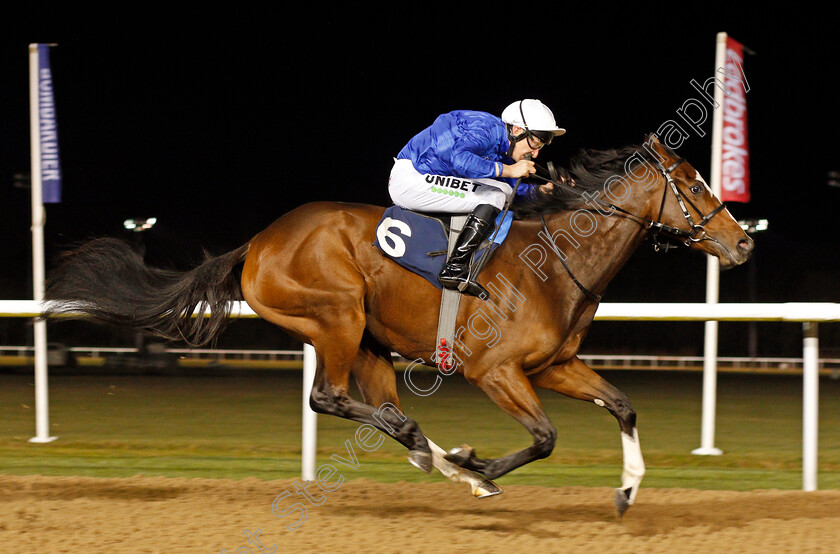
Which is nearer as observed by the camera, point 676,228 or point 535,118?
point 676,228

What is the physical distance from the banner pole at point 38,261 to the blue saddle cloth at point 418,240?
123 inches

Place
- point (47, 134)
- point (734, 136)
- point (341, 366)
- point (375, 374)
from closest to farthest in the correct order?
1. point (341, 366)
2. point (375, 374)
3. point (734, 136)
4. point (47, 134)

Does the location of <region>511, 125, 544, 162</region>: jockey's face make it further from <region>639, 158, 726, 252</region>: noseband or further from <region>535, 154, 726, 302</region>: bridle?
<region>639, 158, 726, 252</region>: noseband

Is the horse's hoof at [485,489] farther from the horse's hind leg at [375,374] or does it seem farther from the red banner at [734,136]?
the red banner at [734,136]

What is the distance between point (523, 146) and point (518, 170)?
299 mm

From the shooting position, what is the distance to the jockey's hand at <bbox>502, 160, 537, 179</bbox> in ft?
12.6

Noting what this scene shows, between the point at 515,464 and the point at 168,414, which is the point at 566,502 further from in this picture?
the point at 168,414

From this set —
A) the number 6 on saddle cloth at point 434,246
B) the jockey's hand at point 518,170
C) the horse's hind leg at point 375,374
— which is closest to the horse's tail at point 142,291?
the horse's hind leg at point 375,374

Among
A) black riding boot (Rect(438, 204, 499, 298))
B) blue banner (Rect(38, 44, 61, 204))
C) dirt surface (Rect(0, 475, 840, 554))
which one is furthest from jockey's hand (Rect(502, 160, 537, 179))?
blue banner (Rect(38, 44, 61, 204))

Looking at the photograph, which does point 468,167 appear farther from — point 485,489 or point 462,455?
point 485,489

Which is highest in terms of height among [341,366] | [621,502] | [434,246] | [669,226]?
[669,226]

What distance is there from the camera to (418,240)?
3906mm

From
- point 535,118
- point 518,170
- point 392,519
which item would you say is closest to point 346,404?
point 392,519

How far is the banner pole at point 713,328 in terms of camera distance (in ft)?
19.5
